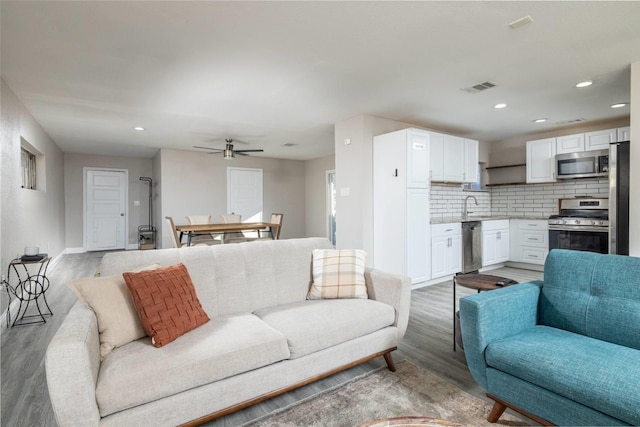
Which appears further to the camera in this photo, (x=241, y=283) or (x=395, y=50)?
(x=395, y=50)

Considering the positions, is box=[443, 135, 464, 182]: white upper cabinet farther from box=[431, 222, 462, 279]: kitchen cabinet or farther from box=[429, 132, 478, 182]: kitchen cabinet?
box=[431, 222, 462, 279]: kitchen cabinet

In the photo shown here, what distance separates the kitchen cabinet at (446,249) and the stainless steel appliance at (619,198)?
6.23ft

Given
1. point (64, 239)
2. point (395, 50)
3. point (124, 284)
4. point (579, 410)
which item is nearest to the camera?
point (579, 410)

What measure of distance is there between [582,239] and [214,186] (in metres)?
7.35

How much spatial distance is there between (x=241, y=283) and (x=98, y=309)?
0.85m

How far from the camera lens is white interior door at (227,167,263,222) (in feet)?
26.8

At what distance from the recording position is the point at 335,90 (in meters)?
3.57

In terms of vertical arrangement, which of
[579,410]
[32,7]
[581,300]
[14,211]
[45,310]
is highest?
[32,7]

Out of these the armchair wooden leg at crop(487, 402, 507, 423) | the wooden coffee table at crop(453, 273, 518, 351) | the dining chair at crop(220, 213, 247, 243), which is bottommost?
the armchair wooden leg at crop(487, 402, 507, 423)

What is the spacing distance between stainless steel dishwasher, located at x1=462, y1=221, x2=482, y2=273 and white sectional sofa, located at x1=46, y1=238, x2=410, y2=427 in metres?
3.26

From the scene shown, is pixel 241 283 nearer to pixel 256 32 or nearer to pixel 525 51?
pixel 256 32

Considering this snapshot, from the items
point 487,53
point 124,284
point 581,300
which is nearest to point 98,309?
point 124,284

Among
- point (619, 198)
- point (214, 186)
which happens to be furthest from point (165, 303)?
point (214, 186)

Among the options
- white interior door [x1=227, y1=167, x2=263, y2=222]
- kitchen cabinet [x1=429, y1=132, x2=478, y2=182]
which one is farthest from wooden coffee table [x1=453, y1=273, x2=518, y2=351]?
white interior door [x1=227, y1=167, x2=263, y2=222]
